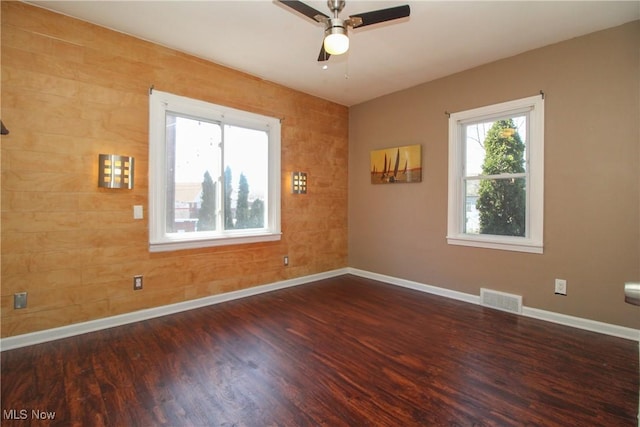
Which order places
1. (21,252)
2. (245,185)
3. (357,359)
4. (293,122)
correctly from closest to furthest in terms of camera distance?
(357,359)
(21,252)
(245,185)
(293,122)

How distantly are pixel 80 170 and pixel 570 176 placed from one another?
480 centimetres

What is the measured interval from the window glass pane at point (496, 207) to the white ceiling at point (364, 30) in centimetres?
147

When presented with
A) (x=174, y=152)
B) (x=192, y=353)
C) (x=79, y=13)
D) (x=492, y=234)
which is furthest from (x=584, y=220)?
(x=79, y=13)

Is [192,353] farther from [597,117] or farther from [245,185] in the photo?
[597,117]

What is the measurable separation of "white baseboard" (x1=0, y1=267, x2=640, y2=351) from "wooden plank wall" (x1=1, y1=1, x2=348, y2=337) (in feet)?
0.21

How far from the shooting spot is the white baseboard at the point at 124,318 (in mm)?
2609

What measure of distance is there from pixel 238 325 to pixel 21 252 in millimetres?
1961

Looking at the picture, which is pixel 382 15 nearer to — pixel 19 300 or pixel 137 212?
pixel 137 212

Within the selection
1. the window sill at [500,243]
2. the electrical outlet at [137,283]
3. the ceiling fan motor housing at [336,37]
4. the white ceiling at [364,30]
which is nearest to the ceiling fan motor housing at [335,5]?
the ceiling fan motor housing at [336,37]

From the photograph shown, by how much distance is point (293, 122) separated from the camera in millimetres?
4535

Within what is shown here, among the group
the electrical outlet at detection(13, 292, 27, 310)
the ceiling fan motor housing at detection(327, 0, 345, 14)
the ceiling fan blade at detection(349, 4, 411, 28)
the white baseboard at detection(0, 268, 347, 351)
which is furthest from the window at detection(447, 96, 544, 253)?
the electrical outlet at detection(13, 292, 27, 310)

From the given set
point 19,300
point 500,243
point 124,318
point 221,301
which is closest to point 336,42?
point 500,243

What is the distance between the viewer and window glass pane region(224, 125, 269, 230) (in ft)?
13.0

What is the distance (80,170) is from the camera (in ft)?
9.37
